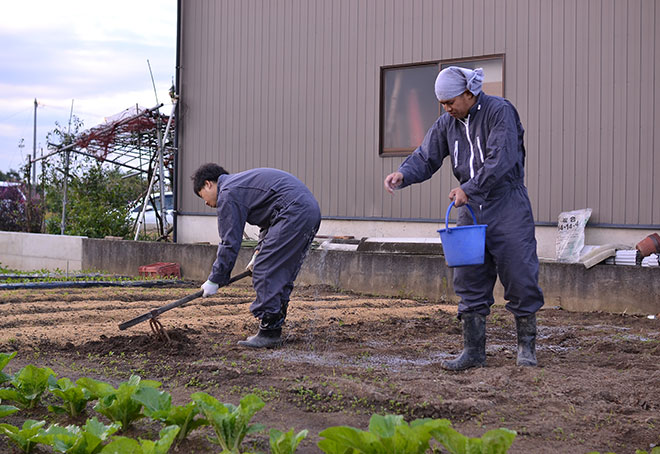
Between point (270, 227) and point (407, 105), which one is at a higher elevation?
point (407, 105)

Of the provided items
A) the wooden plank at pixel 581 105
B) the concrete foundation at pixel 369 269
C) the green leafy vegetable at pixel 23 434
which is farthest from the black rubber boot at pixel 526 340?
the wooden plank at pixel 581 105

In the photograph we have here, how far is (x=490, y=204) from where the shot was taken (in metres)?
4.25

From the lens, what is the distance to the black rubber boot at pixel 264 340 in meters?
5.04

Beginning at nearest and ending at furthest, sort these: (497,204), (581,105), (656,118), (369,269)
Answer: (497,204) → (656,118) → (581,105) → (369,269)

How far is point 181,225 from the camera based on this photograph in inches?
463

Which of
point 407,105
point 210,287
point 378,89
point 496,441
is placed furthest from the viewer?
point 378,89

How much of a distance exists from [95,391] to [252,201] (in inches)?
92.3

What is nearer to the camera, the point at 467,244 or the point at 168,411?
the point at 168,411

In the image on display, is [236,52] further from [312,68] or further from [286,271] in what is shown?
[286,271]

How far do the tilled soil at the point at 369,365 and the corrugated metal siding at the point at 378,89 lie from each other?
1.99 meters

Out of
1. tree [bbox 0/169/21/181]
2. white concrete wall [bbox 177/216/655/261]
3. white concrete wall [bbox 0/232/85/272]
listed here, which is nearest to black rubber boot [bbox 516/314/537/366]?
white concrete wall [bbox 177/216/655/261]

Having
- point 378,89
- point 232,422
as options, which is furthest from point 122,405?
point 378,89

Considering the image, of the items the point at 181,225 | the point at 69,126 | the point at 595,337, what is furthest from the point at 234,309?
the point at 69,126

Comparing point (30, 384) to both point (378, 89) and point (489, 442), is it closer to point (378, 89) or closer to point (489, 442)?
point (489, 442)
